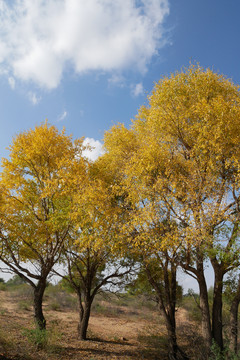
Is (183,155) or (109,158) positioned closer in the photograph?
(183,155)

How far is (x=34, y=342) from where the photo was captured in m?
10.2

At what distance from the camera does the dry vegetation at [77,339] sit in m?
10.0

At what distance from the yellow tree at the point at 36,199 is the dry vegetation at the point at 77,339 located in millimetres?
1394

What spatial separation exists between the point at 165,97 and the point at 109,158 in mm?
4122

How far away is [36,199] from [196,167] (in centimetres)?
733

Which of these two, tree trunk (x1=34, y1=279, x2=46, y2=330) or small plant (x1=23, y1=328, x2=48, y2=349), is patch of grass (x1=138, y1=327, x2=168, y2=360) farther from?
tree trunk (x1=34, y1=279, x2=46, y2=330)

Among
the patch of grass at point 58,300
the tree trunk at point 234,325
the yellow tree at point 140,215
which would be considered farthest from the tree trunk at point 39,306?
the patch of grass at point 58,300

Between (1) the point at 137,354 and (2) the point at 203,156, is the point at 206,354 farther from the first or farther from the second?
(2) the point at 203,156

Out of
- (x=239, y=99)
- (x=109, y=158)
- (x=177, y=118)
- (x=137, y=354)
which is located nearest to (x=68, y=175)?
(x=109, y=158)

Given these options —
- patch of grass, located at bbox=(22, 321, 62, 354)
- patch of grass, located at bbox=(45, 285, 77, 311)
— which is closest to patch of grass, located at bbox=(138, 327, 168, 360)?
patch of grass, located at bbox=(22, 321, 62, 354)

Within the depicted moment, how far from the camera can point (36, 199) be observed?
1194 centimetres

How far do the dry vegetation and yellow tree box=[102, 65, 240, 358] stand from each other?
380 cm

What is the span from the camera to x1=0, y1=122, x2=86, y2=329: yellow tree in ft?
36.4

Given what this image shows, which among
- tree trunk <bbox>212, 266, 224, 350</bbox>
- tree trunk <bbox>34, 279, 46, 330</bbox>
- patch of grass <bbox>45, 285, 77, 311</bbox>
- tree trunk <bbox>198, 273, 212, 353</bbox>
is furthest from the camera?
patch of grass <bbox>45, 285, 77, 311</bbox>
